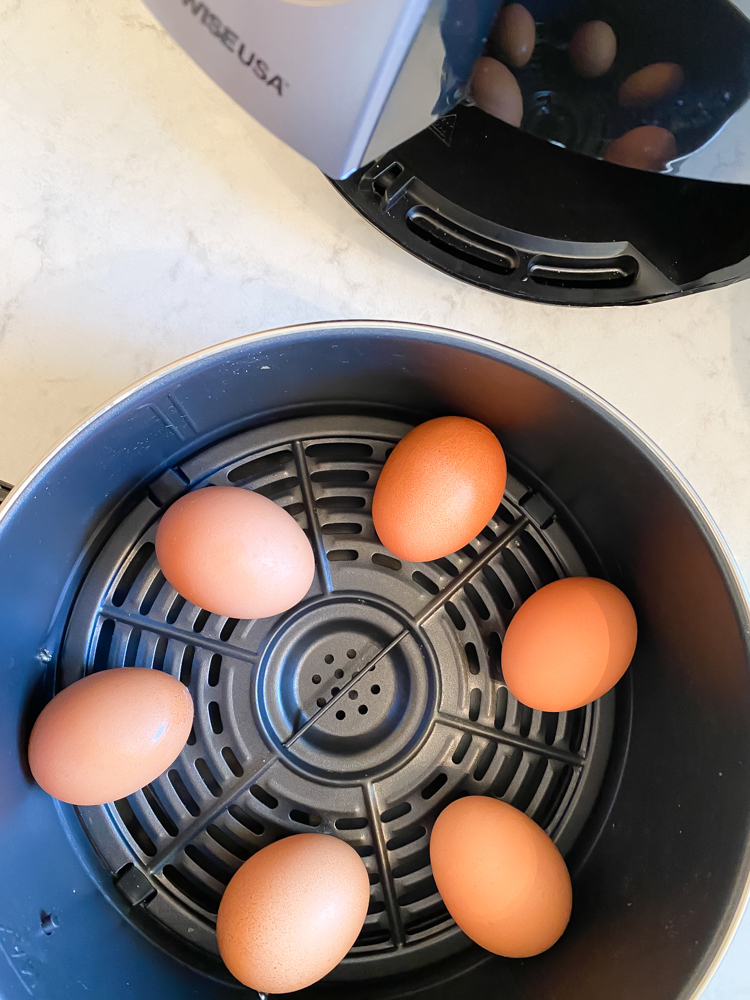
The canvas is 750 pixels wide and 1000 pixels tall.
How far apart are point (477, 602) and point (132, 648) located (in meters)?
0.31

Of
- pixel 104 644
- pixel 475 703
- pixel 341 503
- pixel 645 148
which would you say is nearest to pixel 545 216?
pixel 645 148

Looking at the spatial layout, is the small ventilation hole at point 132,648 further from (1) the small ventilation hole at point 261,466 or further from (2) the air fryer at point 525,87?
(2) the air fryer at point 525,87

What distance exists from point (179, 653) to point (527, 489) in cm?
35

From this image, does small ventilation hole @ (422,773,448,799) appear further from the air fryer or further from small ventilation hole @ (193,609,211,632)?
the air fryer

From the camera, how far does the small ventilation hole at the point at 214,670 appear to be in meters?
0.65

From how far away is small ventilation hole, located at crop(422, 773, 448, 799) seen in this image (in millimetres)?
653

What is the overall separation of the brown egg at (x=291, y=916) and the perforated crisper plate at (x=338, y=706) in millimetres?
55

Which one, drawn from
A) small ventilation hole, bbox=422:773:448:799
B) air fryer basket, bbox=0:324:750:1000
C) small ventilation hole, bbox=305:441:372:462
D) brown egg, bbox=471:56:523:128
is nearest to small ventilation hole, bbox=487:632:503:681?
air fryer basket, bbox=0:324:750:1000

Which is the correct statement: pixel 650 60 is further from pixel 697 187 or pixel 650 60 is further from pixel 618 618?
pixel 618 618

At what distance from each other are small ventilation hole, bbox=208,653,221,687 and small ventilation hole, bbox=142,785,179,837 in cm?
10

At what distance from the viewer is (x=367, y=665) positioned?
64 centimetres

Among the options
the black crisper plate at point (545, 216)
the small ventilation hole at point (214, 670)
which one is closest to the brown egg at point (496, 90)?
the black crisper plate at point (545, 216)

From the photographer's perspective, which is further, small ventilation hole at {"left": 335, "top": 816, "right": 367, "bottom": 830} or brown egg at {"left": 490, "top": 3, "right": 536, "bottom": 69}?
small ventilation hole at {"left": 335, "top": 816, "right": 367, "bottom": 830}

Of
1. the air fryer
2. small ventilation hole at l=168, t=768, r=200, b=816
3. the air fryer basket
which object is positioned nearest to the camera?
the air fryer
